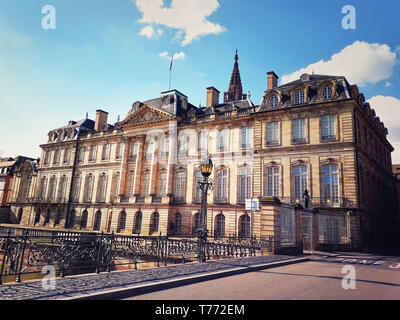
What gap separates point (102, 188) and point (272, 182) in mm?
24073

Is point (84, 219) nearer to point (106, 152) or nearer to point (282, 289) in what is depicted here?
point (106, 152)

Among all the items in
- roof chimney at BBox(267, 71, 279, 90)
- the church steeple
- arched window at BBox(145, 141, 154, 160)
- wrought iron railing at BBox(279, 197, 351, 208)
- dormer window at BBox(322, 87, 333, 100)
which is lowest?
wrought iron railing at BBox(279, 197, 351, 208)

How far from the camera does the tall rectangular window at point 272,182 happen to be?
2766 centimetres

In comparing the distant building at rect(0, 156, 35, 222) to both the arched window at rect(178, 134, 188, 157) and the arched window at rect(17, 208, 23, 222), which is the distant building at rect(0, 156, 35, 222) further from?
the arched window at rect(178, 134, 188, 157)

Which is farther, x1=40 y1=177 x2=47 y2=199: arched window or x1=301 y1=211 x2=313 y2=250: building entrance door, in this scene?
x1=40 y1=177 x2=47 y2=199: arched window

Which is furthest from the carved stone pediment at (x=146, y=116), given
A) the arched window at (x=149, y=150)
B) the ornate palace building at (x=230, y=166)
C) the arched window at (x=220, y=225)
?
the arched window at (x=220, y=225)

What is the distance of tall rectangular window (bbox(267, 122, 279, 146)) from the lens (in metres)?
28.7

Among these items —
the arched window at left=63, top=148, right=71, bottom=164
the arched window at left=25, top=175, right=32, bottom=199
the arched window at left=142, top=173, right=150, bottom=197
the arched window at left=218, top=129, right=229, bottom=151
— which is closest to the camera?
the arched window at left=218, top=129, right=229, bottom=151

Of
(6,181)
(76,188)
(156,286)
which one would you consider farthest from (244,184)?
(6,181)

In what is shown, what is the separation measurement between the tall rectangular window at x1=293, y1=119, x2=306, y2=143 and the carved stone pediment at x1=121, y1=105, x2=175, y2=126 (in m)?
14.1

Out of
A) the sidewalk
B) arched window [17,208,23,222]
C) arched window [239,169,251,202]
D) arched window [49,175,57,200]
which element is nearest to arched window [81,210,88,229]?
arched window [49,175,57,200]
